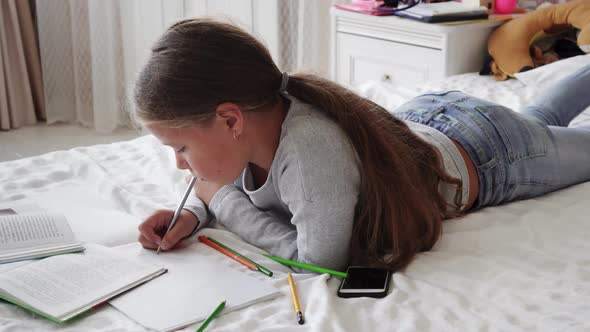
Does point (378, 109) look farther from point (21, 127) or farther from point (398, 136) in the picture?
point (21, 127)

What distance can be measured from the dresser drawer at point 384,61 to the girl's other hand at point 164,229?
142 cm

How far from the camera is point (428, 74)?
256cm

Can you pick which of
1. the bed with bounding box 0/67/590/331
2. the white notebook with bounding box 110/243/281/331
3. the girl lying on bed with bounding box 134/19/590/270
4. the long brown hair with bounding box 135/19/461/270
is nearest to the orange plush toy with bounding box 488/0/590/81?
the bed with bounding box 0/67/590/331

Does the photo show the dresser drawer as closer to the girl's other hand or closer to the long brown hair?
the long brown hair

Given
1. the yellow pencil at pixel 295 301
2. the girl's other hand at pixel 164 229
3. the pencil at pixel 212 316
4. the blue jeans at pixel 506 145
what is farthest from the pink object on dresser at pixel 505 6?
the pencil at pixel 212 316

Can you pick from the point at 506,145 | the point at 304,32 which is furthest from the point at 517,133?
the point at 304,32

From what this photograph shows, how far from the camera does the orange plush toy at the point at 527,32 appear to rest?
230 cm

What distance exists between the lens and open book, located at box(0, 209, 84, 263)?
120 cm

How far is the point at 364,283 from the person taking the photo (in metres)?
1.11

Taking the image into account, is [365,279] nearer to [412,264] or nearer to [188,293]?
[412,264]

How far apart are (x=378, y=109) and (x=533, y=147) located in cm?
37

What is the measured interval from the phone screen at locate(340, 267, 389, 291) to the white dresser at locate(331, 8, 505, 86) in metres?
1.48

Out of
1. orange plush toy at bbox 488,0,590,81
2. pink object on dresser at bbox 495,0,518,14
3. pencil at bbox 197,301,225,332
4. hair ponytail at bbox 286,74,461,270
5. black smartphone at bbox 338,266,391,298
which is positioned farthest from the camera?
pink object on dresser at bbox 495,0,518,14

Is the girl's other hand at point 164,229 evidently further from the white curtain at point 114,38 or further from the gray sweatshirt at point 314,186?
the white curtain at point 114,38
